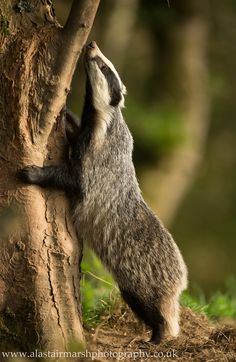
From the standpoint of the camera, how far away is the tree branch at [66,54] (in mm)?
5113

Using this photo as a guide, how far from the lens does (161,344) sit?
17.8ft

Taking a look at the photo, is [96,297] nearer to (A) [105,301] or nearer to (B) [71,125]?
(A) [105,301]

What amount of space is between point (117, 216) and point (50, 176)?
696 millimetres

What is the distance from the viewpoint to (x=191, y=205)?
13789 millimetres

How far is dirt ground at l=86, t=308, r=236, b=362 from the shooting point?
16.7 feet

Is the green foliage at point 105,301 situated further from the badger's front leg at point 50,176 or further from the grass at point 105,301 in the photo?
the badger's front leg at point 50,176

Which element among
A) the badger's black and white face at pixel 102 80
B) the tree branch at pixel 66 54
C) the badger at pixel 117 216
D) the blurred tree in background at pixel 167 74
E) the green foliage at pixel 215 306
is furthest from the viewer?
the blurred tree in background at pixel 167 74

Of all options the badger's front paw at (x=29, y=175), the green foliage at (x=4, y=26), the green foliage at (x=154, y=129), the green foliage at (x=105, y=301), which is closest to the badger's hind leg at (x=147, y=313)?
the green foliage at (x=105, y=301)

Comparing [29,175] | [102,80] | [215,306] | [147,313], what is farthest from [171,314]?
[102,80]

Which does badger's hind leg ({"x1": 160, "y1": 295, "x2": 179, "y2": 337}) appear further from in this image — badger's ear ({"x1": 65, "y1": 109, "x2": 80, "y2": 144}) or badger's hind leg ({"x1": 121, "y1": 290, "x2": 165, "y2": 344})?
badger's ear ({"x1": 65, "y1": 109, "x2": 80, "y2": 144})

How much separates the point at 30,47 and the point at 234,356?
2.11 metres

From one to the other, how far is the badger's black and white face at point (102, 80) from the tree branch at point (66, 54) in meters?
0.61

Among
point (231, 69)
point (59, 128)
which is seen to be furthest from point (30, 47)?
point (231, 69)

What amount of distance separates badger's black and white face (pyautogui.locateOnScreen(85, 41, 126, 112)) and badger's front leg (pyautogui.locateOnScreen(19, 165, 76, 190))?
638 millimetres
